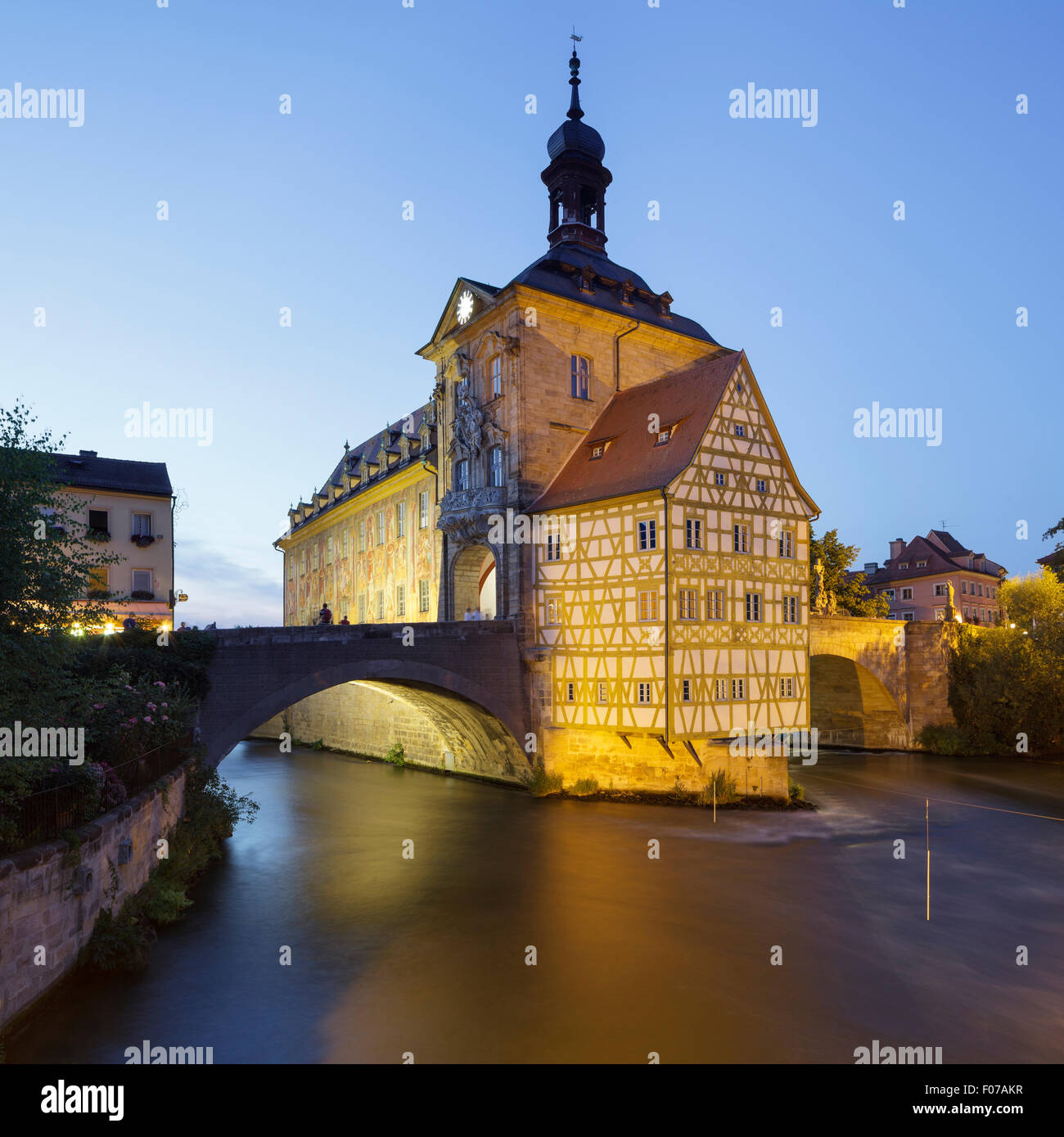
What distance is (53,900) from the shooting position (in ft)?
36.4

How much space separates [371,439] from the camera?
57344mm

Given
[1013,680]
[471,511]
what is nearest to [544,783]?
[471,511]

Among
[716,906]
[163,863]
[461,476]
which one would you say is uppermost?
[461,476]

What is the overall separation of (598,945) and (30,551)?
35.7 ft

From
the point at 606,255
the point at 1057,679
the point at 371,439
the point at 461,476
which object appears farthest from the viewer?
the point at 371,439

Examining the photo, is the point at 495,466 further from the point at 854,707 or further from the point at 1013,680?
the point at 1013,680

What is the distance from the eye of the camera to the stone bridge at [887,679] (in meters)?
40.8

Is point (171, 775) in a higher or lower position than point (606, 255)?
lower

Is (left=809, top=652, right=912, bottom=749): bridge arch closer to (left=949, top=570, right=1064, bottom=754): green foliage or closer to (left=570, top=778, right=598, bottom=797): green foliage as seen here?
(left=949, top=570, right=1064, bottom=754): green foliage

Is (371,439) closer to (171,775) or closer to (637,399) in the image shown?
(637,399)

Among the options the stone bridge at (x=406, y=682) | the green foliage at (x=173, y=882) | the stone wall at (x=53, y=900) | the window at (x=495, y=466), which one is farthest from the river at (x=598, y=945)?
the window at (x=495, y=466)

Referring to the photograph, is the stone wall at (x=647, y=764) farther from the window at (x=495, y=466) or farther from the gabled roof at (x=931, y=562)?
the gabled roof at (x=931, y=562)
